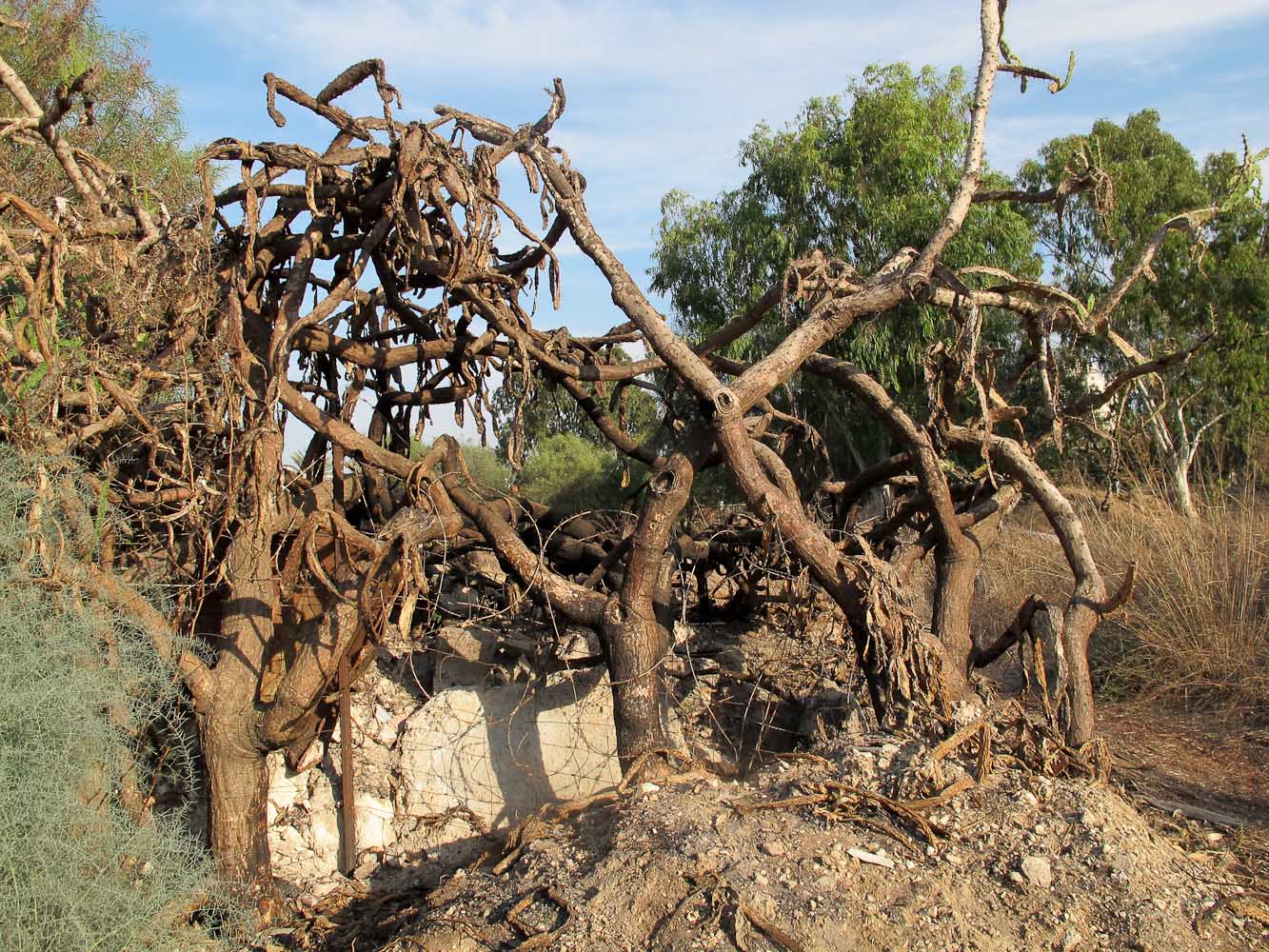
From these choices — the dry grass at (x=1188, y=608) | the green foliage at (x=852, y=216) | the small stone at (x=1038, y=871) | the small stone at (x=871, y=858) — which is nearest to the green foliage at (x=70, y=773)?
the small stone at (x=871, y=858)

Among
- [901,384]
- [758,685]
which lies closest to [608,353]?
[758,685]

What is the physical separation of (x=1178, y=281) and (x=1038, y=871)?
1696cm

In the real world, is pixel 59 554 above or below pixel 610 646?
above

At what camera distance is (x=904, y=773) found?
142 inches

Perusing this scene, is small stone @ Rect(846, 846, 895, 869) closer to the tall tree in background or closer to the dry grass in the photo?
the dry grass

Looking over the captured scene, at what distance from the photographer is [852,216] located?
1681 centimetres

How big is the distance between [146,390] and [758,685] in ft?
10.2

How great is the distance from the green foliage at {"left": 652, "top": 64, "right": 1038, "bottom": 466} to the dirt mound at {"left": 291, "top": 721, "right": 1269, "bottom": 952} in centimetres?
1202

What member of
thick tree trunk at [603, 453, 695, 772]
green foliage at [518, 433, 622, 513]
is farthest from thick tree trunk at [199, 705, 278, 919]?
green foliage at [518, 433, 622, 513]

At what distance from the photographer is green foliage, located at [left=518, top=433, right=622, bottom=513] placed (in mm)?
19781

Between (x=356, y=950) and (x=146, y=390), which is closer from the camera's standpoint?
(x=356, y=950)

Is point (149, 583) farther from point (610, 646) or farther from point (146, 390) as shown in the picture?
point (610, 646)

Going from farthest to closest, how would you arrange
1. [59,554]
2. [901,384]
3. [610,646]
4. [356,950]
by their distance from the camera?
[901,384] → [610,646] → [356,950] → [59,554]

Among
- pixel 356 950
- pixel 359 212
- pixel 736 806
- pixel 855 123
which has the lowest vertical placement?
pixel 356 950
